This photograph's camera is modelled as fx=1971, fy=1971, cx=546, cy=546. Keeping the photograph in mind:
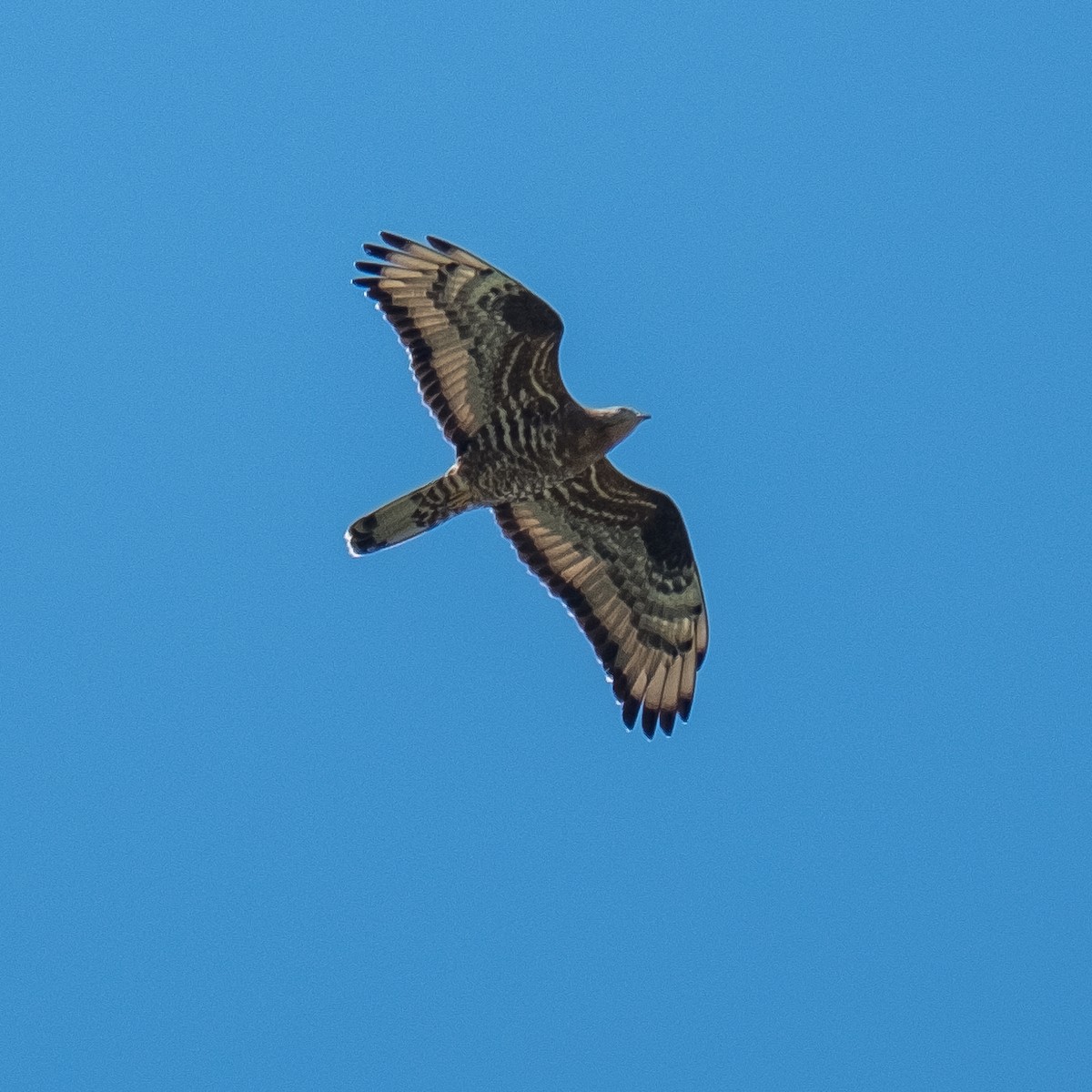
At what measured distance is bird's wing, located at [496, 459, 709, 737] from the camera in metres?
15.7

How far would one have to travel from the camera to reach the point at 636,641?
51.9ft

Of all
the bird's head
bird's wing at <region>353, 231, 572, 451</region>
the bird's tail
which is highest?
bird's wing at <region>353, 231, 572, 451</region>

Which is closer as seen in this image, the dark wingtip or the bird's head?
the bird's head

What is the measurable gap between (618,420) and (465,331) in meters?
1.33

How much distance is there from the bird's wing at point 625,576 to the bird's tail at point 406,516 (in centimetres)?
107

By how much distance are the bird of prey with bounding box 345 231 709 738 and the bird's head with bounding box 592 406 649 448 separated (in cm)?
1

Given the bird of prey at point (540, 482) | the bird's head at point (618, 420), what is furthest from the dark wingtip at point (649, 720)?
the bird's head at point (618, 420)

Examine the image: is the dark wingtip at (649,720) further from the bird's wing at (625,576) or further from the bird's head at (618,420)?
the bird's head at (618,420)

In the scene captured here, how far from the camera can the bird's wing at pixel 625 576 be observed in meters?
15.7

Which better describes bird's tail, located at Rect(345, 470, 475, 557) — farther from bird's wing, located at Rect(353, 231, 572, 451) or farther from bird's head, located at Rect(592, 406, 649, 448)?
bird's head, located at Rect(592, 406, 649, 448)

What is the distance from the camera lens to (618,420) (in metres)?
14.8

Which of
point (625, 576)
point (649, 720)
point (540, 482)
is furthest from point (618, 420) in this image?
point (649, 720)

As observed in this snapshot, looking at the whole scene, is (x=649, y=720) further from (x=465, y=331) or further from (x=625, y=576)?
(x=465, y=331)

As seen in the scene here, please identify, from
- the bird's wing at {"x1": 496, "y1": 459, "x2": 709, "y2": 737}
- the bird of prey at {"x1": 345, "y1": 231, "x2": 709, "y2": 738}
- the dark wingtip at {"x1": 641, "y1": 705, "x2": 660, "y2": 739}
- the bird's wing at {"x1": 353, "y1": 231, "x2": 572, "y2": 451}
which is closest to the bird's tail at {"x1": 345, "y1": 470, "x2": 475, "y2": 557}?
the bird of prey at {"x1": 345, "y1": 231, "x2": 709, "y2": 738}
